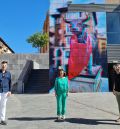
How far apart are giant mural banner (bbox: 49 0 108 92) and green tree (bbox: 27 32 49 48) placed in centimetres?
4100

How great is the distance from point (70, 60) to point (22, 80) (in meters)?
5.23

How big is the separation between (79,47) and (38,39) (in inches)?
1671

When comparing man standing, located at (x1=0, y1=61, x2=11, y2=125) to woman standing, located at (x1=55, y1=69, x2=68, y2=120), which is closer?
man standing, located at (x1=0, y1=61, x2=11, y2=125)

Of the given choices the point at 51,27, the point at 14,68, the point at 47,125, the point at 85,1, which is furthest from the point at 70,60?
the point at 47,125

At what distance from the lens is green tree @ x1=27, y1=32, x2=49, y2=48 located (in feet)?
218

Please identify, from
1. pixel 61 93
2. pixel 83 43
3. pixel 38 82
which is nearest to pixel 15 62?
pixel 38 82

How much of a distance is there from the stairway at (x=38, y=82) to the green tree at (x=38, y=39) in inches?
1366

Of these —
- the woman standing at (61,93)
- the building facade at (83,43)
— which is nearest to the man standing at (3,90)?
the woman standing at (61,93)

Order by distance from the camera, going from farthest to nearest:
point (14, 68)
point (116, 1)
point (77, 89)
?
point (14, 68)
point (116, 1)
point (77, 89)

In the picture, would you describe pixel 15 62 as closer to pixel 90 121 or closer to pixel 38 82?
pixel 38 82

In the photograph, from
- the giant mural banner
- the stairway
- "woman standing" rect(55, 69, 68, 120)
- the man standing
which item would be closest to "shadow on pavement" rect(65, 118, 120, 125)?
"woman standing" rect(55, 69, 68, 120)

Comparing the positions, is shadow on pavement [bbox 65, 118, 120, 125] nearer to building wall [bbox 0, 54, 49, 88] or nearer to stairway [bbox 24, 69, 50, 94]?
stairway [bbox 24, 69, 50, 94]

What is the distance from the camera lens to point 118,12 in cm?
2625

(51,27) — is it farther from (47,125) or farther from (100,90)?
(47,125)
